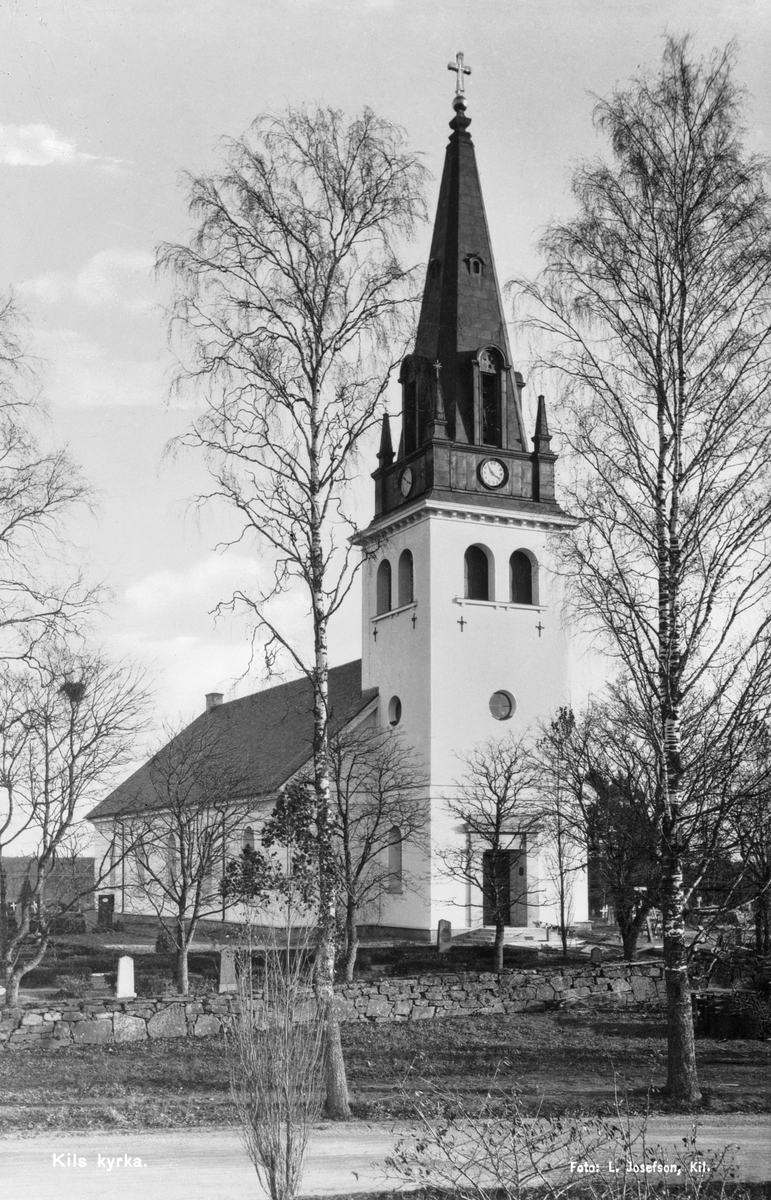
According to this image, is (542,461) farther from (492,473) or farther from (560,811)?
(560,811)

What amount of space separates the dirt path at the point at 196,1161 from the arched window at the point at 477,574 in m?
24.0

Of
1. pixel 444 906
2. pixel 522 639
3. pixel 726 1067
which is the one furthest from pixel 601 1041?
pixel 522 639

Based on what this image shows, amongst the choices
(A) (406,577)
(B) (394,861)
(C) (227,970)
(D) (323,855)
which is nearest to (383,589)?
(A) (406,577)

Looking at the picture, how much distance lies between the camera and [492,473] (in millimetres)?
36094

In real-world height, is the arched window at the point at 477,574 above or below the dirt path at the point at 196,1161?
above

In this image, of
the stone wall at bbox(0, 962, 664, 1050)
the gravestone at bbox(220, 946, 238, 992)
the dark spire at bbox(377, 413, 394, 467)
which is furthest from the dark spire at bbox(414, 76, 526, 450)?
the gravestone at bbox(220, 946, 238, 992)

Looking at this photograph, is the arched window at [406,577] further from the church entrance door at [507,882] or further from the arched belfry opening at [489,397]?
the church entrance door at [507,882]

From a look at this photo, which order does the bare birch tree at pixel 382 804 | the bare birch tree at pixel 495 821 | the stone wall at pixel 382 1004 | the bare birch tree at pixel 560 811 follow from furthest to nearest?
the bare birch tree at pixel 382 804 < the bare birch tree at pixel 495 821 < the bare birch tree at pixel 560 811 < the stone wall at pixel 382 1004

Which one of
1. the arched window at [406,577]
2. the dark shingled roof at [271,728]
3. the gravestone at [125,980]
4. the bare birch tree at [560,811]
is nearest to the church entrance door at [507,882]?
the bare birch tree at [560,811]

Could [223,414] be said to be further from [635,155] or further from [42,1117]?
[42,1117]

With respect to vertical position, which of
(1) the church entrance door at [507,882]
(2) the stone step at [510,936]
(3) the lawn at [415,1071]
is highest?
(1) the church entrance door at [507,882]

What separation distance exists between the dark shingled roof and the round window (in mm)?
4355

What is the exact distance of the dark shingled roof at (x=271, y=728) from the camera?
38.5m

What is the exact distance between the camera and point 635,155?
14.2m
